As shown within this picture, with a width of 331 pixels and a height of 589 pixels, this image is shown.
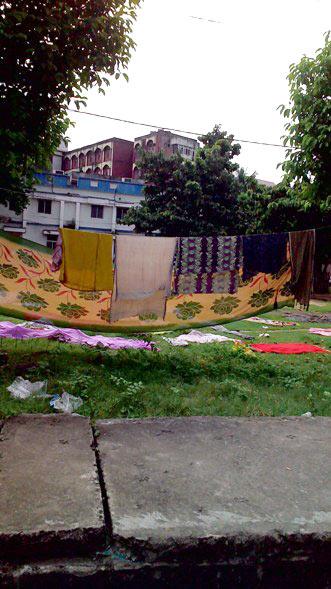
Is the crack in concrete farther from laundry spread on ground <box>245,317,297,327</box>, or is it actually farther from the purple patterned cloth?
laundry spread on ground <box>245,317,297,327</box>

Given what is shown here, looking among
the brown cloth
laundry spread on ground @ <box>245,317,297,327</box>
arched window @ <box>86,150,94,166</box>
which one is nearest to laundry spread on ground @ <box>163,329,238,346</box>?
the brown cloth

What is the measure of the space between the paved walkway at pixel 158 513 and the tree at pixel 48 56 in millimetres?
3205

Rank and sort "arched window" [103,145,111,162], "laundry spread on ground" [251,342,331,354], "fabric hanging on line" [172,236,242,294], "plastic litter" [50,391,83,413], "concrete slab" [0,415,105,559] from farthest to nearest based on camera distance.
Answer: "arched window" [103,145,111,162]
"laundry spread on ground" [251,342,331,354]
"fabric hanging on line" [172,236,242,294]
"plastic litter" [50,391,83,413]
"concrete slab" [0,415,105,559]

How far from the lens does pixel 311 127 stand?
5.24m

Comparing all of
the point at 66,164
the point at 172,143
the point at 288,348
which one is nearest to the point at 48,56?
the point at 288,348

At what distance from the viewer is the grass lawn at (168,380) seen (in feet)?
11.7

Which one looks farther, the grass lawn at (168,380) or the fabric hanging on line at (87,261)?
the fabric hanging on line at (87,261)

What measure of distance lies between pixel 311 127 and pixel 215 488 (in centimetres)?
450

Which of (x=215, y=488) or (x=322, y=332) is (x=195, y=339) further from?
(x=215, y=488)

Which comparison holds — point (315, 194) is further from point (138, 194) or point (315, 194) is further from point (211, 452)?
point (138, 194)

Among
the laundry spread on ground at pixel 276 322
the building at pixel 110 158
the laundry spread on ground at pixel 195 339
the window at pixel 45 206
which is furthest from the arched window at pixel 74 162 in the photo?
the laundry spread on ground at pixel 195 339

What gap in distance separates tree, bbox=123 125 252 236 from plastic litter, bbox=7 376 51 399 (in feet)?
53.9

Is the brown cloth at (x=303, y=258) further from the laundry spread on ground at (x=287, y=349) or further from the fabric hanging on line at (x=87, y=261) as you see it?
the fabric hanging on line at (x=87, y=261)

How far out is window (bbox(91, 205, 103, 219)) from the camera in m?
30.2
